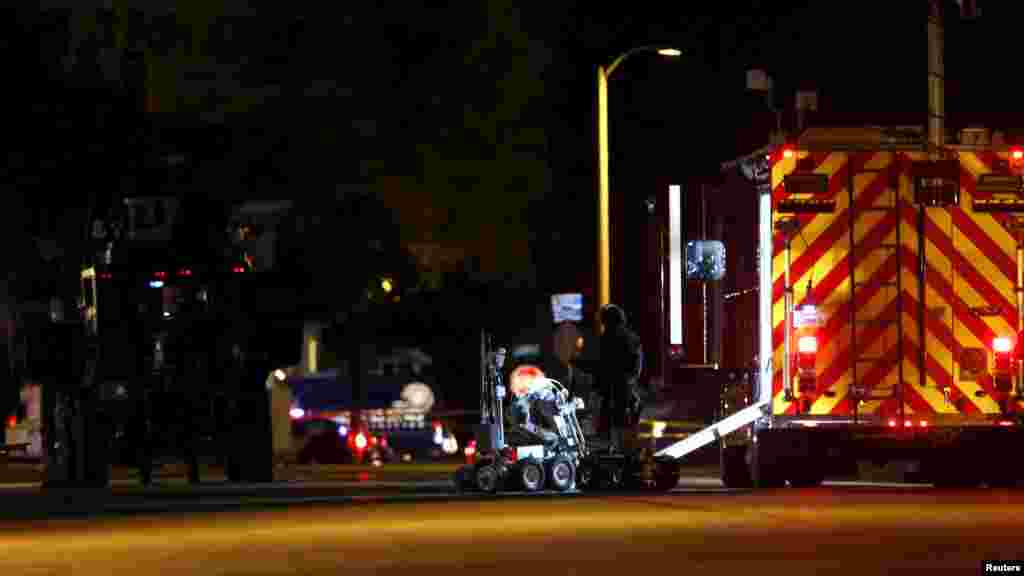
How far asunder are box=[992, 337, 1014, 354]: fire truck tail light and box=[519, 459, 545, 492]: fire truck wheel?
4645 millimetres

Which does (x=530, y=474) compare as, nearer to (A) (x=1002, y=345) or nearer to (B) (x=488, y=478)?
(B) (x=488, y=478)

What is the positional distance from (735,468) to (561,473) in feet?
8.19

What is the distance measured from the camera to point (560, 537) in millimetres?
16750

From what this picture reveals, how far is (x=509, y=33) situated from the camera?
4341 centimetres

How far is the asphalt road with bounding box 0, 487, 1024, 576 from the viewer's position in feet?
48.4

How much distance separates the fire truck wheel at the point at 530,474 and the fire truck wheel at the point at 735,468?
8.56ft

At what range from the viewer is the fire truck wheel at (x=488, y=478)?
889 inches

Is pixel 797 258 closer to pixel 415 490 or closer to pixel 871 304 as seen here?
pixel 871 304

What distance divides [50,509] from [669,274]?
6.88m

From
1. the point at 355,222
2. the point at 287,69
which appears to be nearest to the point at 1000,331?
the point at 287,69

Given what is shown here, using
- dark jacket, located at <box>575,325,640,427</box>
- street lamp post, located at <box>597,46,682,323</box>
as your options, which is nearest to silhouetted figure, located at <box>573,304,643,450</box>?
dark jacket, located at <box>575,325,640,427</box>

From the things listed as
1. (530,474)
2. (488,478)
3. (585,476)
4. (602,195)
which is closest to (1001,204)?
(585,476)

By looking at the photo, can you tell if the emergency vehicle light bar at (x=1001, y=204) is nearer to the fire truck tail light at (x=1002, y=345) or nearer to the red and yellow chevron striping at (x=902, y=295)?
the red and yellow chevron striping at (x=902, y=295)

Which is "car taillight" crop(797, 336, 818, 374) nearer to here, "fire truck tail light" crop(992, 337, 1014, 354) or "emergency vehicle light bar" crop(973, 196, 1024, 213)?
"fire truck tail light" crop(992, 337, 1014, 354)
